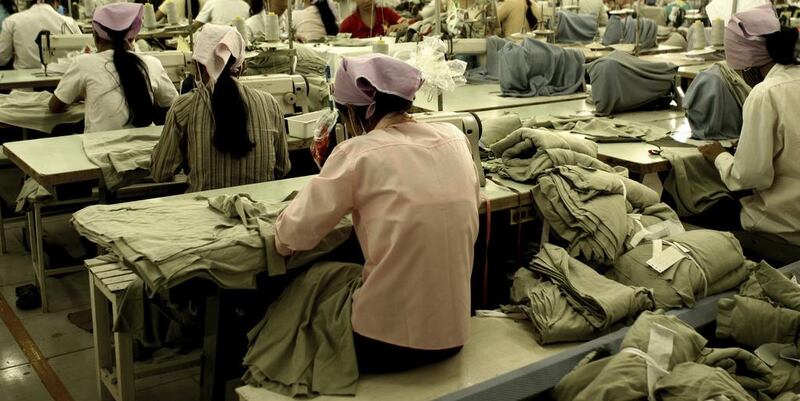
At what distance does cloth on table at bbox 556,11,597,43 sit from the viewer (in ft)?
23.5

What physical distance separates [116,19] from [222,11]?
337 centimetres

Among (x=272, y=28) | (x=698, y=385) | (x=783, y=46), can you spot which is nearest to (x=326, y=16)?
(x=272, y=28)

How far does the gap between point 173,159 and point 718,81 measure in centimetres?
247

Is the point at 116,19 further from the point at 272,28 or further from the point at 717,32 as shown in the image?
the point at 717,32

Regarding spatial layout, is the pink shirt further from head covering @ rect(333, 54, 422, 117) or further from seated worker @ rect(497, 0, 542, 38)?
seated worker @ rect(497, 0, 542, 38)

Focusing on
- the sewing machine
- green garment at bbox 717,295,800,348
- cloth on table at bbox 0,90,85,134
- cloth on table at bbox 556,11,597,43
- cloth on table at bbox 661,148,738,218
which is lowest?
green garment at bbox 717,295,800,348

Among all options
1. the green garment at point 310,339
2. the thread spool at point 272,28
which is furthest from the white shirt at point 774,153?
the thread spool at point 272,28

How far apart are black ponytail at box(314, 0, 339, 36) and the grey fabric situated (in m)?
2.30

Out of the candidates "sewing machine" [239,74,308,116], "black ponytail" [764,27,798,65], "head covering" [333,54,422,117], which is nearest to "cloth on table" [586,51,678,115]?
"black ponytail" [764,27,798,65]

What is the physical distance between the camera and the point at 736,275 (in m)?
2.82

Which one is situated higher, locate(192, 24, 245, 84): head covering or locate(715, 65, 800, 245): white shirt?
locate(192, 24, 245, 84): head covering

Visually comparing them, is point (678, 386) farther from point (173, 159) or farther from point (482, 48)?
point (482, 48)

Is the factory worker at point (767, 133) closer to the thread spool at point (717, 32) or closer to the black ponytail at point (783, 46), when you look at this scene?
the black ponytail at point (783, 46)

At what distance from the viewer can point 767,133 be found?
3215 mm
